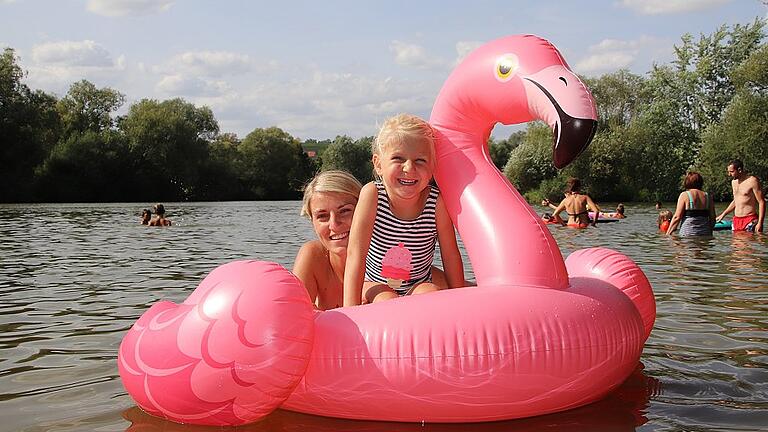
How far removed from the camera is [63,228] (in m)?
17.4

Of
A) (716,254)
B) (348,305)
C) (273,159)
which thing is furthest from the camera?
(273,159)

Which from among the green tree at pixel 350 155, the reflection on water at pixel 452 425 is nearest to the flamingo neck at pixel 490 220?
the reflection on water at pixel 452 425

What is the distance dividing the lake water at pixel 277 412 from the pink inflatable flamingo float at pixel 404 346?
0.41ft

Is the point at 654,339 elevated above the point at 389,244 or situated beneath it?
situated beneath

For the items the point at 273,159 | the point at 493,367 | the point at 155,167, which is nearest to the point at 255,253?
the point at 493,367

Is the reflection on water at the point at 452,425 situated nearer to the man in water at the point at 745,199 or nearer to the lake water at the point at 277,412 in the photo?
the lake water at the point at 277,412

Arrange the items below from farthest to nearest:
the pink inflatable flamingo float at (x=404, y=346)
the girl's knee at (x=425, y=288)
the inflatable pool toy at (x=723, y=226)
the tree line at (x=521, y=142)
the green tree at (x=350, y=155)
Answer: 1. the green tree at (x=350, y=155)
2. the tree line at (x=521, y=142)
3. the inflatable pool toy at (x=723, y=226)
4. the girl's knee at (x=425, y=288)
5. the pink inflatable flamingo float at (x=404, y=346)

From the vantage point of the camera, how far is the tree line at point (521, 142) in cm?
3494

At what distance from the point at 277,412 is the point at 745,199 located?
38.0ft

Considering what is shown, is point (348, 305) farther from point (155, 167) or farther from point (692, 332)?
point (155, 167)

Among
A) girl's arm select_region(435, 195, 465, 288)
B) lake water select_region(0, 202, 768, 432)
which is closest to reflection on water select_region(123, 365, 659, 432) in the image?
lake water select_region(0, 202, 768, 432)

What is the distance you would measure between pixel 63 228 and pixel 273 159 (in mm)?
44224

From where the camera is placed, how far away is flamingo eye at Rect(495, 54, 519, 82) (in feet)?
11.7

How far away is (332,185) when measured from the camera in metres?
4.03
